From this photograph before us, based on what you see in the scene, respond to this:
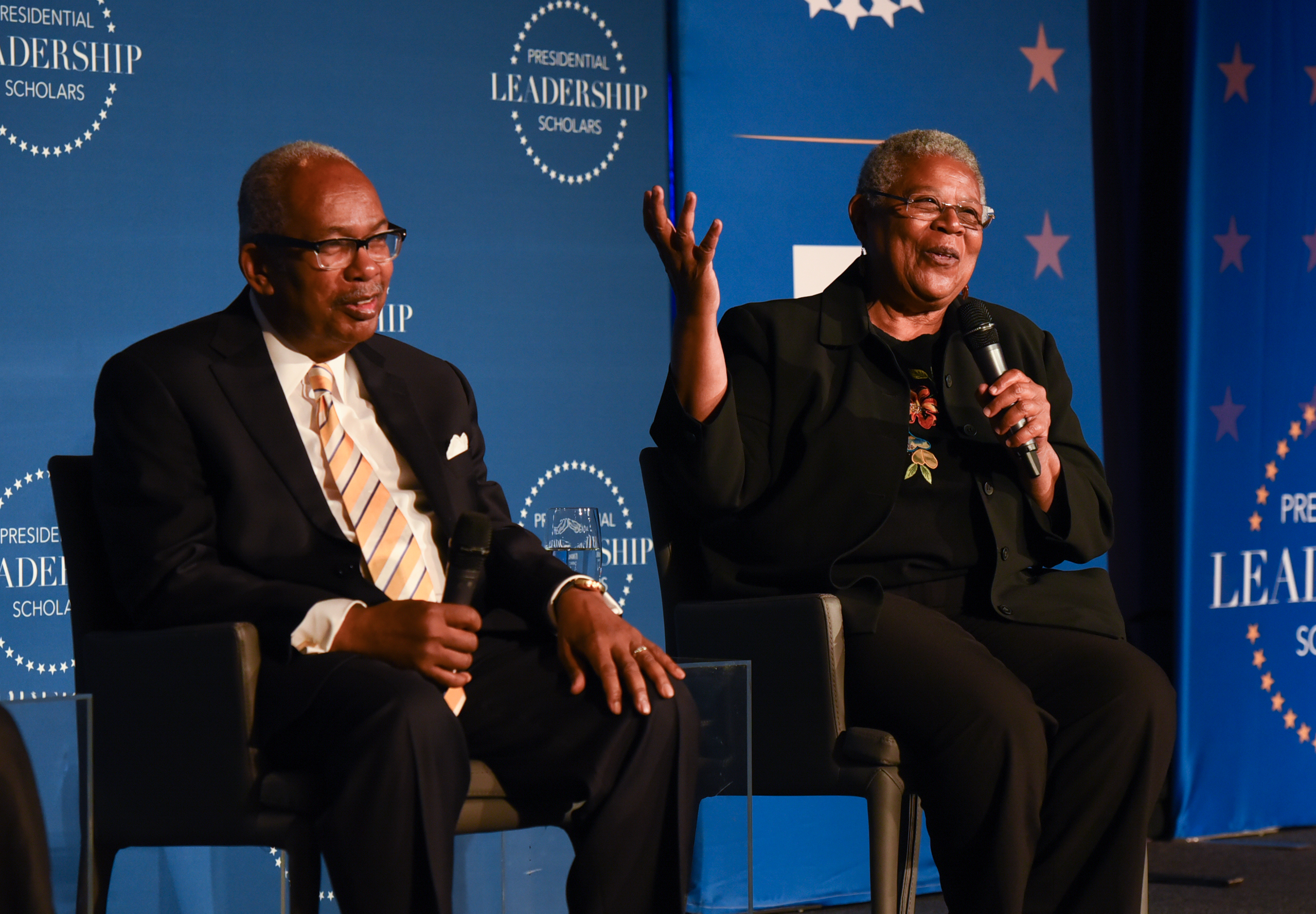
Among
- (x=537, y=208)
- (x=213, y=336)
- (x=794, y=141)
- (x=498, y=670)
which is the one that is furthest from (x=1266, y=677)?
(x=213, y=336)

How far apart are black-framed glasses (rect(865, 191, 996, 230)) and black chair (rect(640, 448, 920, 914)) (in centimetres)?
79

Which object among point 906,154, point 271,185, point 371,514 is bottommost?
point 371,514

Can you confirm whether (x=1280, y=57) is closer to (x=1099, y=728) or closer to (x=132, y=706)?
(x=1099, y=728)

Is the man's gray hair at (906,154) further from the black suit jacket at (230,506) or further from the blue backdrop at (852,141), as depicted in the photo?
the black suit jacket at (230,506)

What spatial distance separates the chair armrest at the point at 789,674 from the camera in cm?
219

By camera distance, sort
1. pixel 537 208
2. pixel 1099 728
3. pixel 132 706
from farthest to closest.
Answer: pixel 537 208
pixel 1099 728
pixel 132 706

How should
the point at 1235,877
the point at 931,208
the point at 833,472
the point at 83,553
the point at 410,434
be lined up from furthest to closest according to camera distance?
the point at 1235,877
the point at 931,208
the point at 833,472
the point at 410,434
the point at 83,553

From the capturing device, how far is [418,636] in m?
1.81

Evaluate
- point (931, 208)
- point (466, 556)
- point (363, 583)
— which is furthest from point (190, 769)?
point (931, 208)

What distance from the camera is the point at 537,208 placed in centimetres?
335

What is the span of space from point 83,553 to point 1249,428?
3.29m

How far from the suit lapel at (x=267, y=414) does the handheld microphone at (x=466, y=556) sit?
10.8 inches

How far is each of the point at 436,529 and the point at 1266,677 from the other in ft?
9.60

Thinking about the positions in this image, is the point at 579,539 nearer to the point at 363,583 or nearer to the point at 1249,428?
the point at 363,583
